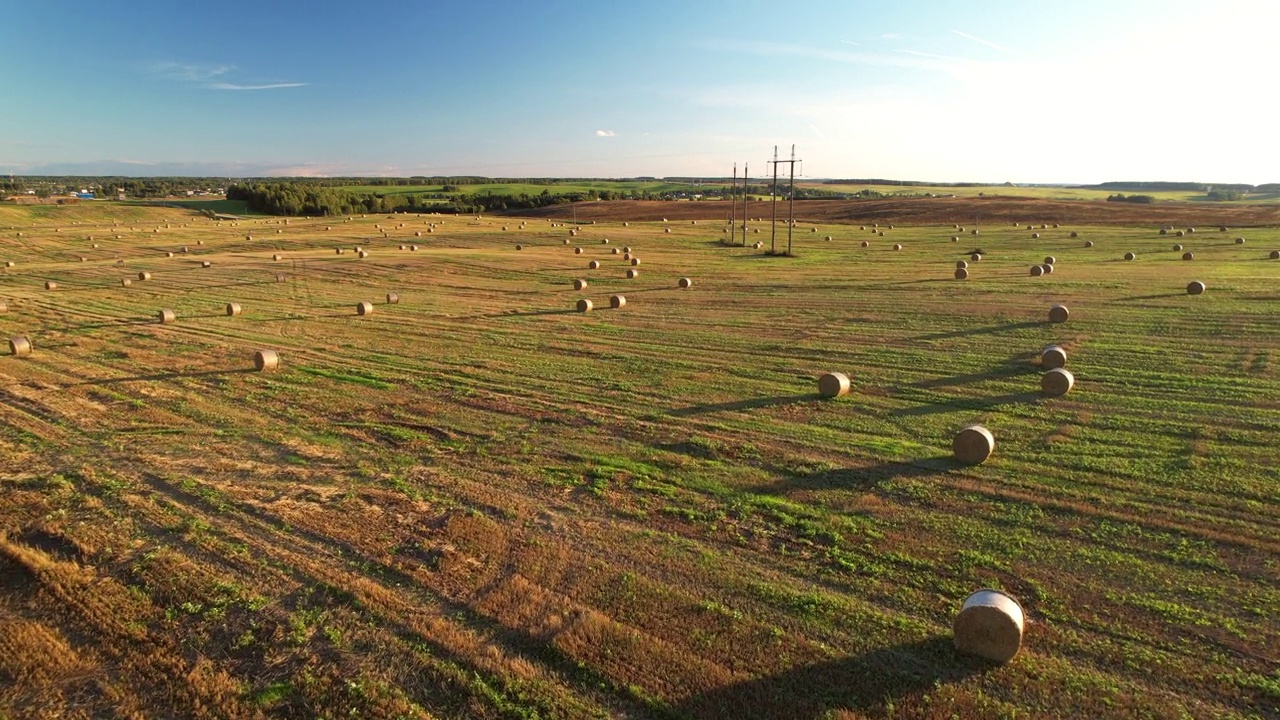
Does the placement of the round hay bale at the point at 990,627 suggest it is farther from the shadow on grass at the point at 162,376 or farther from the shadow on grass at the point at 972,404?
the shadow on grass at the point at 162,376

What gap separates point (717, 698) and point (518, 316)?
1787cm

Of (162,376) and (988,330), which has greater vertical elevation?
(988,330)

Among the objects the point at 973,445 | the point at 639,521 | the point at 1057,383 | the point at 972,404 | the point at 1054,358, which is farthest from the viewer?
the point at 1054,358

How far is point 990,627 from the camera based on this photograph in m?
5.91

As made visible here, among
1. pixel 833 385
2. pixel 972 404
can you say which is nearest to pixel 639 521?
pixel 833 385

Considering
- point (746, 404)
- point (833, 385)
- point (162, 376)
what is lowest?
point (162, 376)

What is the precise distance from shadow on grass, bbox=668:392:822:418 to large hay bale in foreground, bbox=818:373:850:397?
0.62 ft

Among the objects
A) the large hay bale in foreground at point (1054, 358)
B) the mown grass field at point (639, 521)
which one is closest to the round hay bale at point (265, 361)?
the mown grass field at point (639, 521)

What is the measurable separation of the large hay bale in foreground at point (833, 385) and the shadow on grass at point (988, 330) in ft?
18.4

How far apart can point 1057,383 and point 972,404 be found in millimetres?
1789

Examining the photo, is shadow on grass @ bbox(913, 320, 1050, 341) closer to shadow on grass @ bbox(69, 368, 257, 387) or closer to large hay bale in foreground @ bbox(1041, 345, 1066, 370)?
large hay bale in foreground @ bbox(1041, 345, 1066, 370)

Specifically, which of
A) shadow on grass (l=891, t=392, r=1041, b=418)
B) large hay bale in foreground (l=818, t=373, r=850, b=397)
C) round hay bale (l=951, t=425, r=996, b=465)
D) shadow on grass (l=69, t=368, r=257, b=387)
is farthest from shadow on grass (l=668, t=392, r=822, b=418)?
shadow on grass (l=69, t=368, r=257, b=387)

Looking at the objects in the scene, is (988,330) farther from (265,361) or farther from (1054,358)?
(265,361)

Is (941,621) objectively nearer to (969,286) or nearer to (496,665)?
(496,665)
